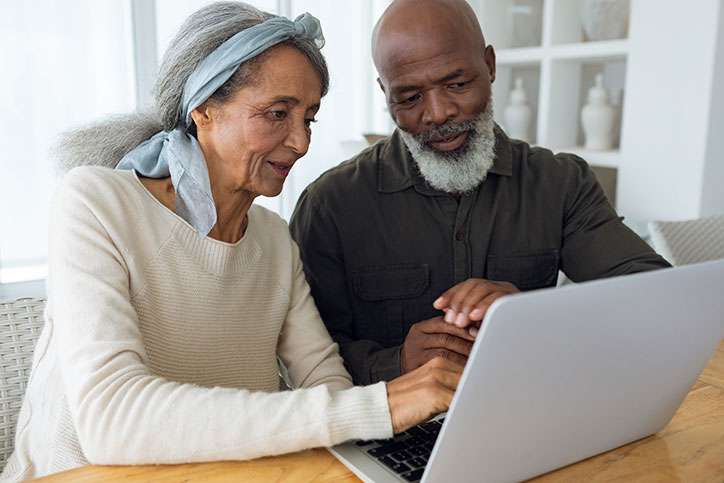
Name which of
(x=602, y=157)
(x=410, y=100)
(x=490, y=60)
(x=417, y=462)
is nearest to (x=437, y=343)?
(x=417, y=462)

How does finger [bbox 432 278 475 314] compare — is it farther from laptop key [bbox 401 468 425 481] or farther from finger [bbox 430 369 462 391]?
laptop key [bbox 401 468 425 481]

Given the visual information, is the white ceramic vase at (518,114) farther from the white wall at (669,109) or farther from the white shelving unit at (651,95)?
the white wall at (669,109)

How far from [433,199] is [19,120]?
6.84 ft

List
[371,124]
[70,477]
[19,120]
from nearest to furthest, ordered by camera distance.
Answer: [70,477], [19,120], [371,124]

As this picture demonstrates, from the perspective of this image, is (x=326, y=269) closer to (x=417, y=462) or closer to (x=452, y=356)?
(x=452, y=356)

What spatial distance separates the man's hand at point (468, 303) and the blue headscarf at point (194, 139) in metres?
0.43

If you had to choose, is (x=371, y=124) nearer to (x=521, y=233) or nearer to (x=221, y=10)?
(x=521, y=233)

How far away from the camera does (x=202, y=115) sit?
125 centimetres

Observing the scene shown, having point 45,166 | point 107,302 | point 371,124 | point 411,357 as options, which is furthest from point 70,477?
point 371,124

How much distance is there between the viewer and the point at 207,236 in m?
1.23

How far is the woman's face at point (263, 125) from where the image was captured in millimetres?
1201

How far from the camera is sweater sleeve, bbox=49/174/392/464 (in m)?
0.88

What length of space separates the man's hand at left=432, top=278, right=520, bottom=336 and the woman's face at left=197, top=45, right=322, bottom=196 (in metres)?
0.40

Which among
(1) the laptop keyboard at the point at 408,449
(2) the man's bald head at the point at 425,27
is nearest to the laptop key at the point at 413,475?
(1) the laptop keyboard at the point at 408,449
